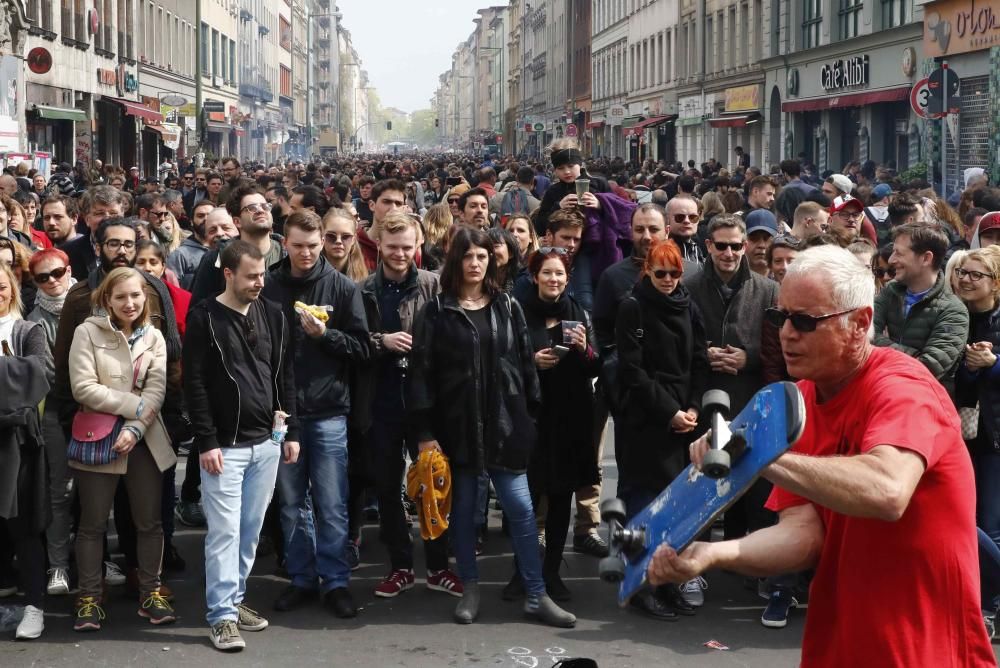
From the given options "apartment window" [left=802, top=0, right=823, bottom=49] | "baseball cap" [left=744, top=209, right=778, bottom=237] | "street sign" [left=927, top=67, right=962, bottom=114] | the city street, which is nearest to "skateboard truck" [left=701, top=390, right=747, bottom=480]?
the city street

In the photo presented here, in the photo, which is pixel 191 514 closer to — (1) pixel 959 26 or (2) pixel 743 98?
(1) pixel 959 26

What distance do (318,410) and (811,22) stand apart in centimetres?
3236

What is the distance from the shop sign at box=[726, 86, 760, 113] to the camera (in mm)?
42031

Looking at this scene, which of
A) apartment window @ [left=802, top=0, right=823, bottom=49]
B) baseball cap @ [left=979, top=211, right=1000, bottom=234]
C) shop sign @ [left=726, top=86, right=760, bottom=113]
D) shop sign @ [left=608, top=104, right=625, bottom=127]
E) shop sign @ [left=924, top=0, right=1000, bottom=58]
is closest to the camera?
baseball cap @ [left=979, top=211, right=1000, bottom=234]

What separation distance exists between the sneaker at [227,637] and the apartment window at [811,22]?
105 feet

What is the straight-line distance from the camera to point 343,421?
7148 millimetres

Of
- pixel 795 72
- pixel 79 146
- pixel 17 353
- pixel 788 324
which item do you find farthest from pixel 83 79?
pixel 788 324

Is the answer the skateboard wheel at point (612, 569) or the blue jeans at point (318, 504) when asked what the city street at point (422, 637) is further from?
the skateboard wheel at point (612, 569)

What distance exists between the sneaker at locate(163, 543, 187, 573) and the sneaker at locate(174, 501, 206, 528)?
951 mm

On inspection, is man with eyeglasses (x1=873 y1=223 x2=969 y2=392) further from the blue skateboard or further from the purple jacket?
the blue skateboard

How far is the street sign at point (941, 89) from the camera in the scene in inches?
647

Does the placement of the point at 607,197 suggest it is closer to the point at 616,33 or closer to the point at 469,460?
the point at 469,460

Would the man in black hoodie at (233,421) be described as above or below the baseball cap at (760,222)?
below

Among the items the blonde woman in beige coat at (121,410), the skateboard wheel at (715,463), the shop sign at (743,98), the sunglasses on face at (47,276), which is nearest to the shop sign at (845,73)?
the shop sign at (743,98)
